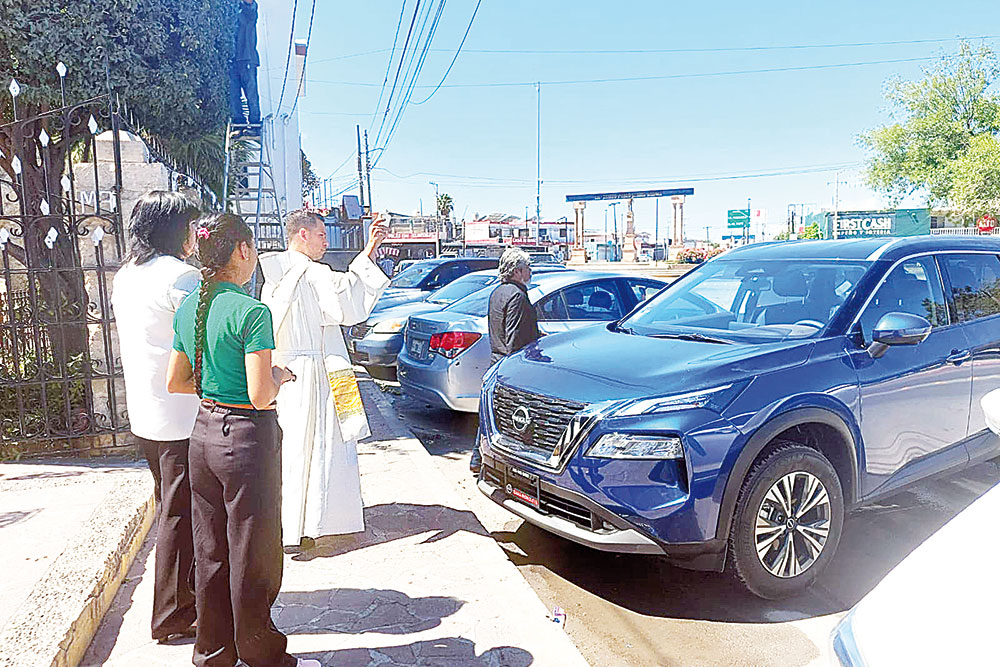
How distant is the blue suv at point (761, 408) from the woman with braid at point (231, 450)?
1445 millimetres

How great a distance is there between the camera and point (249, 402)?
2492 millimetres

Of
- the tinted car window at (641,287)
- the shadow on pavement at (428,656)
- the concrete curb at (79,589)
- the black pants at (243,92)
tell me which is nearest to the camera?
the concrete curb at (79,589)

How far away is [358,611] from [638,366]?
5.84ft

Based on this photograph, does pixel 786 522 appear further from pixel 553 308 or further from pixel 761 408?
pixel 553 308

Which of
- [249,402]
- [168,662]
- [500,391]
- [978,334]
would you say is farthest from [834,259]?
[168,662]

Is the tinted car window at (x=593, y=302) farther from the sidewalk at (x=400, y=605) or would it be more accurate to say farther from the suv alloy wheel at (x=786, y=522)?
the suv alloy wheel at (x=786, y=522)

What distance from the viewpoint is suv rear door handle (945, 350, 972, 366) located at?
167 inches

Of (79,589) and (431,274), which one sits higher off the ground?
(431,274)

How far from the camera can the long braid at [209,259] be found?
98.1 inches

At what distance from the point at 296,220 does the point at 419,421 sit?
4119 mm

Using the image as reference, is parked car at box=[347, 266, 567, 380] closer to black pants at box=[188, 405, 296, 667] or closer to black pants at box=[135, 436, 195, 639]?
black pants at box=[135, 436, 195, 639]

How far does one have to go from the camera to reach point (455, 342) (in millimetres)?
6652

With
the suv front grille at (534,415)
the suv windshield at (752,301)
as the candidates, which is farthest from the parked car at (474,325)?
the suv front grille at (534,415)

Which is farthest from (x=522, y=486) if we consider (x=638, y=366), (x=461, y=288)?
(x=461, y=288)
